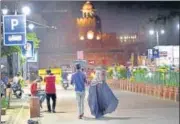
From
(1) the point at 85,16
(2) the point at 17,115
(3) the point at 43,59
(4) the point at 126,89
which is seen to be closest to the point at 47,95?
(2) the point at 17,115

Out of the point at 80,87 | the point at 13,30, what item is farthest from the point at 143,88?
the point at 80,87

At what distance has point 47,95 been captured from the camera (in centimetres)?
2080

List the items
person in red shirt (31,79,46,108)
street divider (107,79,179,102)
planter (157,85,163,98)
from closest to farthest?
person in red shirt (31,79,46,108) < street divider (107,79,179,102) < planter (157,85,163,98)

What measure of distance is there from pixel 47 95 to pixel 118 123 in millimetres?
5199

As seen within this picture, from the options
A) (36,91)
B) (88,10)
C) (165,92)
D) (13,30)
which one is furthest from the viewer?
(88,10)

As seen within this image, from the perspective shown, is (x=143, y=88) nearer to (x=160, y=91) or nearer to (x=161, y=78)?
(x=161, y=78)

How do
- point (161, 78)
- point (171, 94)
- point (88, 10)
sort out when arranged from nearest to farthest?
point (171, 94)
point (161, 78)
point (88, 10)

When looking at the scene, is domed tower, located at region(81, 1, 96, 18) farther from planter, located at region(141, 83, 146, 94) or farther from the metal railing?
the metal railing

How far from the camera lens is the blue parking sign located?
69.1 feet

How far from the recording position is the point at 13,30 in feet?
70.1

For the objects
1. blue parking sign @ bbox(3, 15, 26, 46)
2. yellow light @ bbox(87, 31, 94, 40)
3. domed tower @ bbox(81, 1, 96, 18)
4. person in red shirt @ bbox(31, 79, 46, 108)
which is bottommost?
person in red shirt @ bbox(31, 79, 46, 108)

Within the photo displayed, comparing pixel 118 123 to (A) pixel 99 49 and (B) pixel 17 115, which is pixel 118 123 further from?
(A) pixel 99 49

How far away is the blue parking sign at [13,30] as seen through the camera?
2106 centimetres

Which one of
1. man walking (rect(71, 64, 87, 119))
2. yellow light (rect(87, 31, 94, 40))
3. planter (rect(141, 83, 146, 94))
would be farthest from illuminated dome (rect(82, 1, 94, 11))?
man walking (rect(71, 64, 87, 119))
